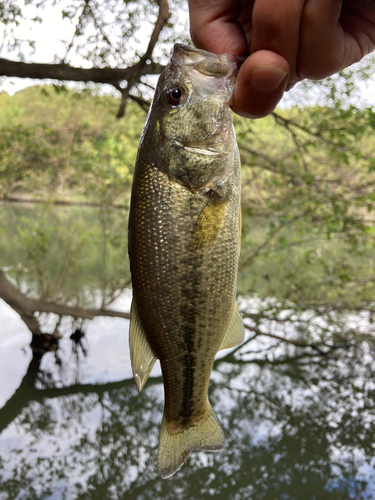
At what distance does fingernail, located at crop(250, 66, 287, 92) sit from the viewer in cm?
94

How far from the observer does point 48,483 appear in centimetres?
396

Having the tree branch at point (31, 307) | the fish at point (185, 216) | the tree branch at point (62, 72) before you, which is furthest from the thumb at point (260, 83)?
the tree branch at point (31, 307)

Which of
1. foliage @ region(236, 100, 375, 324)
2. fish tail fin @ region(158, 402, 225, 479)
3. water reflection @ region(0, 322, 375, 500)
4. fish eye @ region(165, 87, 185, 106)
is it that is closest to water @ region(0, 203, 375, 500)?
water reflection @ region(0, 322, 375, 500)

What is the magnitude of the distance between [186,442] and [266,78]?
144cm

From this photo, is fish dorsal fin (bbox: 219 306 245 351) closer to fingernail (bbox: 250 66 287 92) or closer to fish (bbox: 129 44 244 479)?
fish (bbox: 129 44 244 479)

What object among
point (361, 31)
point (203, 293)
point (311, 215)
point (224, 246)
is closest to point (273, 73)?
point (361, 31)

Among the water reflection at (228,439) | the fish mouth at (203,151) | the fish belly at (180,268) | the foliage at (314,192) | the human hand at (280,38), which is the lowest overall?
the water reflection at (228,439)

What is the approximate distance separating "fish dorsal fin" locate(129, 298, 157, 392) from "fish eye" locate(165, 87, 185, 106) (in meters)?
0.79

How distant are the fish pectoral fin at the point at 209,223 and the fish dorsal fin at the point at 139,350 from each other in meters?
0.36

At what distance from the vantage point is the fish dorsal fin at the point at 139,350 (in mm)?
1289

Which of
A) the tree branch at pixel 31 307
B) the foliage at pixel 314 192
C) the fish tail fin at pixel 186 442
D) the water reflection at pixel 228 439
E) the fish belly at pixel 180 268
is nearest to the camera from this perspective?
the fish belly at pixel 180 268

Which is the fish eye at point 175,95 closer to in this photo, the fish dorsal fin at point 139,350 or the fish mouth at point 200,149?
the fish mouth at point 200,149

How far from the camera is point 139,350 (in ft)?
4.36

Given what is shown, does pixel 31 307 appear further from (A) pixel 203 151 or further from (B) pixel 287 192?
(A) pixel 203 151
